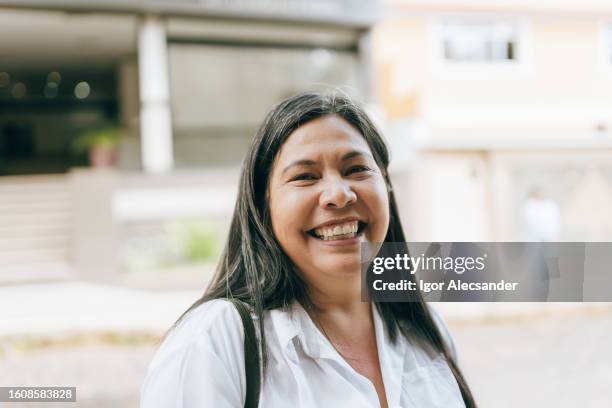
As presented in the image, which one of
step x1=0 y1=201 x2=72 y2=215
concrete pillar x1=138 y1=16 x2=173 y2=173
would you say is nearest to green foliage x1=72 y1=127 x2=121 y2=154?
concrete pillar x1=138 y1=16 x2=173 y2=173

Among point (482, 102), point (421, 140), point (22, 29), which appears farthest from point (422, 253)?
point (22, 29)

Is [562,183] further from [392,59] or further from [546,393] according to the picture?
[392,59]

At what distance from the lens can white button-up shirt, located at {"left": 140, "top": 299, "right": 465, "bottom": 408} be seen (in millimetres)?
947

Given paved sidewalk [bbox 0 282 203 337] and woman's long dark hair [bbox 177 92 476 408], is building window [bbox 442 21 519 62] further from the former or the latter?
paved sidewalk [bbox 0 282 203 337]

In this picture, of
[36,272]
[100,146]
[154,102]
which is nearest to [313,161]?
[36,272]

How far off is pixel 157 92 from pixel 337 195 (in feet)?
23.6

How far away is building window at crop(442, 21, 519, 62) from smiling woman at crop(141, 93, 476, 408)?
1.98 meters

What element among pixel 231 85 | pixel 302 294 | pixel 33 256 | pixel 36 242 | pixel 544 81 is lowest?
pixel 302 294

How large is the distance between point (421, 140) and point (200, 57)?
360cm

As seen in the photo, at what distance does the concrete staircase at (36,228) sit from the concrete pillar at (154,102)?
1070 millimetres

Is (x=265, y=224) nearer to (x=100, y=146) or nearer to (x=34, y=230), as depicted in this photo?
(x=34, y=230)

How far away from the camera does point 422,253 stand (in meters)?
1.25

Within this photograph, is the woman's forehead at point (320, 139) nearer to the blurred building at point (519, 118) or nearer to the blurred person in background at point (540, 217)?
the blurred building at point (519, 118)

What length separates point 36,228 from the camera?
21.3 ft
